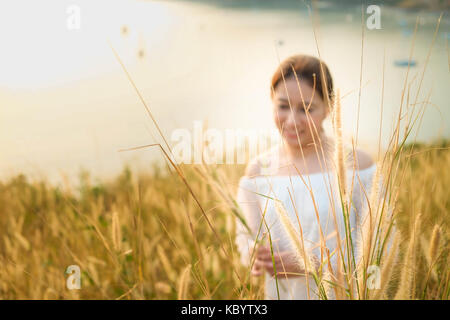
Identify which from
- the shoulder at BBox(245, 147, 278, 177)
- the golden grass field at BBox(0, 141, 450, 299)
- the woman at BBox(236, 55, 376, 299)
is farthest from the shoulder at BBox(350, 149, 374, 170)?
the shoulder at BBox(245, 147, 278, 177)

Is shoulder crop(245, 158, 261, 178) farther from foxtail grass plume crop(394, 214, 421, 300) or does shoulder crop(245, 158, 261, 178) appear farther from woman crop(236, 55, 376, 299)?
foxtail grass plume crop(394, 214, 421, 300)

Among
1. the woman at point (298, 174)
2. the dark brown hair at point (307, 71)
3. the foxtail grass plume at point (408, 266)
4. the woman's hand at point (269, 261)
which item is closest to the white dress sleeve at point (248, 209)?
the woman at point (298, 174)

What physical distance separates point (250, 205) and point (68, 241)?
1006mm

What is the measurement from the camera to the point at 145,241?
1.66 metres

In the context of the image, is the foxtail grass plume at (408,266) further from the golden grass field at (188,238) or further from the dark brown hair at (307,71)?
the dark brown hair at (307,71)

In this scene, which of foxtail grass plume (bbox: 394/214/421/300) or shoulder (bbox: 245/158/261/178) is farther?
shoulder (bbox: 245/158/261/178)

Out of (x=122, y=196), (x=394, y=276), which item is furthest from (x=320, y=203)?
(x=122, y=196)

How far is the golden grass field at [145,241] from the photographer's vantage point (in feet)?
3.34

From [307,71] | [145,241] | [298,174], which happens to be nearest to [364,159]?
[298,174]

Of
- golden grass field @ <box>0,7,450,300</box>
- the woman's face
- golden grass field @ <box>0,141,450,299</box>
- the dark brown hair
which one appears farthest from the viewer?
the dark brown hair

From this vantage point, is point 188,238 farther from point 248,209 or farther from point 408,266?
point 408,266

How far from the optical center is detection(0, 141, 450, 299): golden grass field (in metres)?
1.02

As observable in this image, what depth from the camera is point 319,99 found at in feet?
4.11
